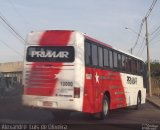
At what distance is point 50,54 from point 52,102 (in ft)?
5.85

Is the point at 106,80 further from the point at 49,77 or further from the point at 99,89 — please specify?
the point at 49,77

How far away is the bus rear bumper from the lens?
16062mm

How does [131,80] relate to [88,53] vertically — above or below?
below

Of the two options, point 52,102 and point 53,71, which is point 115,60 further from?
point 52,102

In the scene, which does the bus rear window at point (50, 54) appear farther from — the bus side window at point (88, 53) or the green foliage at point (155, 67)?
the green foliage at point (155, 67)

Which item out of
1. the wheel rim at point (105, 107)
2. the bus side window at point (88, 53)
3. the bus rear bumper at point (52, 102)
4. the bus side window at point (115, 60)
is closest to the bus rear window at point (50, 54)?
the bus side window at point (88, 53)

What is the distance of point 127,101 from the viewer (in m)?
23.1

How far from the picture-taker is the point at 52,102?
1644 cm

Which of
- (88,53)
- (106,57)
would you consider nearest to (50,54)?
(88,53)

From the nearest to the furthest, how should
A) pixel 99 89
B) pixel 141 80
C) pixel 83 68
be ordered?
pixel 83 68 < pixel 99 89 < pixel 141 80

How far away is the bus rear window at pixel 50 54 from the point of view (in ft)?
54.5

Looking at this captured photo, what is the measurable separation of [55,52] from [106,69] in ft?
10.2

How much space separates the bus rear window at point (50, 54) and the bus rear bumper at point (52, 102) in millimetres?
1402

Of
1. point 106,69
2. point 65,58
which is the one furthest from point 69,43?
point 106,69
